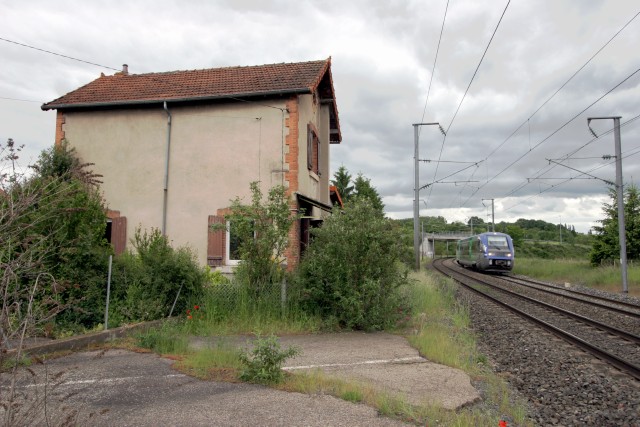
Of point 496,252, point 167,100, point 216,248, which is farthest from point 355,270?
point 496,252

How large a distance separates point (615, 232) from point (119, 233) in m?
26.3

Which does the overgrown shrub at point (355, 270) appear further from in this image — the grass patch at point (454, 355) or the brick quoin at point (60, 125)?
the brick quoin at point (60, 125)

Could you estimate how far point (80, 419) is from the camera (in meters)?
4.45

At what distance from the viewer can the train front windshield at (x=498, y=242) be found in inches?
1246

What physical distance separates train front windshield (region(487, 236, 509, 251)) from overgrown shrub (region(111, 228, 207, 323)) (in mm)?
25207

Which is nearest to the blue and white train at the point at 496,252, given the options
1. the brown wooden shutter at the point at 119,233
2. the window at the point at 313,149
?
the window at the point at 313,149

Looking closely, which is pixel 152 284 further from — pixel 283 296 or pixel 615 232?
pixel 615 232

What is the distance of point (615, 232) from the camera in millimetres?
27406

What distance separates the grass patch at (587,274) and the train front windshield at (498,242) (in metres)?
2.93

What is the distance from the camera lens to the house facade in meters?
13.4

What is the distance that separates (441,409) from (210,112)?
1114 cm

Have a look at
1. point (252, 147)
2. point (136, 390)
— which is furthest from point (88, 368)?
point (252, 147)

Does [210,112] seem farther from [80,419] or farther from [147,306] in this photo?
[80,419]

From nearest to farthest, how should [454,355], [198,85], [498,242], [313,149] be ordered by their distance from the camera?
[454,355], [198,85], [313,149], [498,242]
